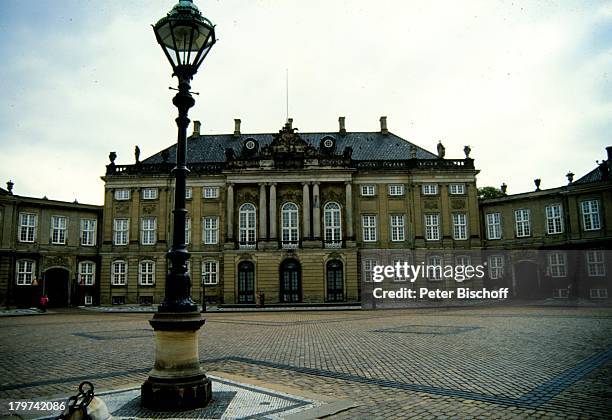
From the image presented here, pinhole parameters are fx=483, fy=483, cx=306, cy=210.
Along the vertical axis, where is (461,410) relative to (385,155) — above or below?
below

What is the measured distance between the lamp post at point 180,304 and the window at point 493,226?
43.4 metres

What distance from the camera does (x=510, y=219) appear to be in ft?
149

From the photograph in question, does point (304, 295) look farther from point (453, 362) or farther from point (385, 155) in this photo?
point (453, 362)

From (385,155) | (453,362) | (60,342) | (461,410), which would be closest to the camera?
(461,410)

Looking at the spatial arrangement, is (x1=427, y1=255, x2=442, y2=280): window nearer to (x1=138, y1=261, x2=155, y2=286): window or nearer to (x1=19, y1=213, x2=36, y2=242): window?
(x1=138, y1=261, x2=155, y2=286): window

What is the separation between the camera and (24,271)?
40.6 m

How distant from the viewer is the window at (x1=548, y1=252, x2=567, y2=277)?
137 ft

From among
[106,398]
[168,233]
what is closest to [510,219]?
[168,233]

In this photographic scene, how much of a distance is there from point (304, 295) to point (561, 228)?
2312 cm

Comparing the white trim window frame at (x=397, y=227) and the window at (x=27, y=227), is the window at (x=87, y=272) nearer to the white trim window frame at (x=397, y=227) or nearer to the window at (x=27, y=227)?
the window at (x=27, y=227)

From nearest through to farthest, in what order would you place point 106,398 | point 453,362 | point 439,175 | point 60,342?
point 106,398 < point 453,362 < point 60,342 < point 439,175

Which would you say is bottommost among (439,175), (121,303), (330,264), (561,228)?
(121,303)

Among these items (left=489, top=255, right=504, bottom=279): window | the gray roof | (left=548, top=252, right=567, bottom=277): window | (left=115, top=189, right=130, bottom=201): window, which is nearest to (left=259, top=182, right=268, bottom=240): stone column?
the gray roof

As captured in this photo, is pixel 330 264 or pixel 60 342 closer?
pixel 60 342
